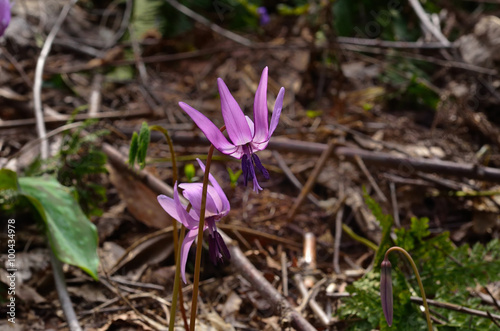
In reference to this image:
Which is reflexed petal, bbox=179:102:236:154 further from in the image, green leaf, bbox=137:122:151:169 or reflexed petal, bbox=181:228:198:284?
green leaf, bbox=137:122:151:169

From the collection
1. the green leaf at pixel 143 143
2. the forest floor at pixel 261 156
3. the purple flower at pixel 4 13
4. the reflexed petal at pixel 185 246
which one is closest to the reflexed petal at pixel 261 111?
the reflexed petal at pixel 185 246

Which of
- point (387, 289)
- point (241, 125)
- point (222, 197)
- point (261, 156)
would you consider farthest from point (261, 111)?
point (261, 156)

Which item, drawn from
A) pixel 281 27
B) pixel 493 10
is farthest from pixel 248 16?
pixel 493 10

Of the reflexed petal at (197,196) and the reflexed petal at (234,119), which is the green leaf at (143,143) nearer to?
the reflexed petal at (197,196)

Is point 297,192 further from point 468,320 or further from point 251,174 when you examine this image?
point 251,174

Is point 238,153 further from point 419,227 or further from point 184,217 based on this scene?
point 419,227

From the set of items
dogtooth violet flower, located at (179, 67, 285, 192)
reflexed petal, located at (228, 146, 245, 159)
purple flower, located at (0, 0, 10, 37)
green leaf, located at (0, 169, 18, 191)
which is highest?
purple flower, located at (0, 0, 10, 37)

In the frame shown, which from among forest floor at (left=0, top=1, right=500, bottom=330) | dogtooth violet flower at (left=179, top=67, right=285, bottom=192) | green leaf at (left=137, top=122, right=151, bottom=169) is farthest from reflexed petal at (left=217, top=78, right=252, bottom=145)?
forest floor at (left=0, top=1, right=500, bottom=330)
